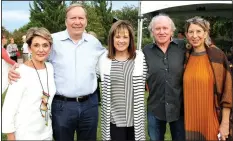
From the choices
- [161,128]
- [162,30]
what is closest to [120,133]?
[161,128]

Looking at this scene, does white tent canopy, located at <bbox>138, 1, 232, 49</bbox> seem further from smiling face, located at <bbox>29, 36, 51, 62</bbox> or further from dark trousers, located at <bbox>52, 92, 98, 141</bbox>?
smiling face, located at <bbox>29, 36, 51, 62</bbox>

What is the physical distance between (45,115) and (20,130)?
22 cm

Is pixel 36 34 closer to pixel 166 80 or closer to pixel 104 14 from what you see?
pixel 166 80

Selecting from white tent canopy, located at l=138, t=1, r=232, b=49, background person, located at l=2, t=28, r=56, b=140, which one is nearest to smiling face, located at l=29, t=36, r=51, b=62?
background person, located at l=2, t=28, r=56, b=140

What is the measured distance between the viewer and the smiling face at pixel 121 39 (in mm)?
2713

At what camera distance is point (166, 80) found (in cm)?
282

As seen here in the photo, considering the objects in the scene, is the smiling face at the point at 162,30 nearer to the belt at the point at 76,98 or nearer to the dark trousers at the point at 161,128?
the dark trousers at the point at 161,128

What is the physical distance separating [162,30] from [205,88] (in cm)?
62

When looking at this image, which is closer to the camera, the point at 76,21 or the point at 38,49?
the point at 38,49

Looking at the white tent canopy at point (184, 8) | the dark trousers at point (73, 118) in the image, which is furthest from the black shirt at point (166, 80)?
the white tent canopy at point (184, 8)

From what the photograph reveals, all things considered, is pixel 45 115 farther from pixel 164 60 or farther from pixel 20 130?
pixel 164 60

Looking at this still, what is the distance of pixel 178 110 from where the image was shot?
113 inches

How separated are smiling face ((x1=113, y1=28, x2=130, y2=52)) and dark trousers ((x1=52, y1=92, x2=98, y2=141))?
510 millimetres

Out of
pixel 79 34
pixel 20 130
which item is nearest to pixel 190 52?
pixel 79 34
